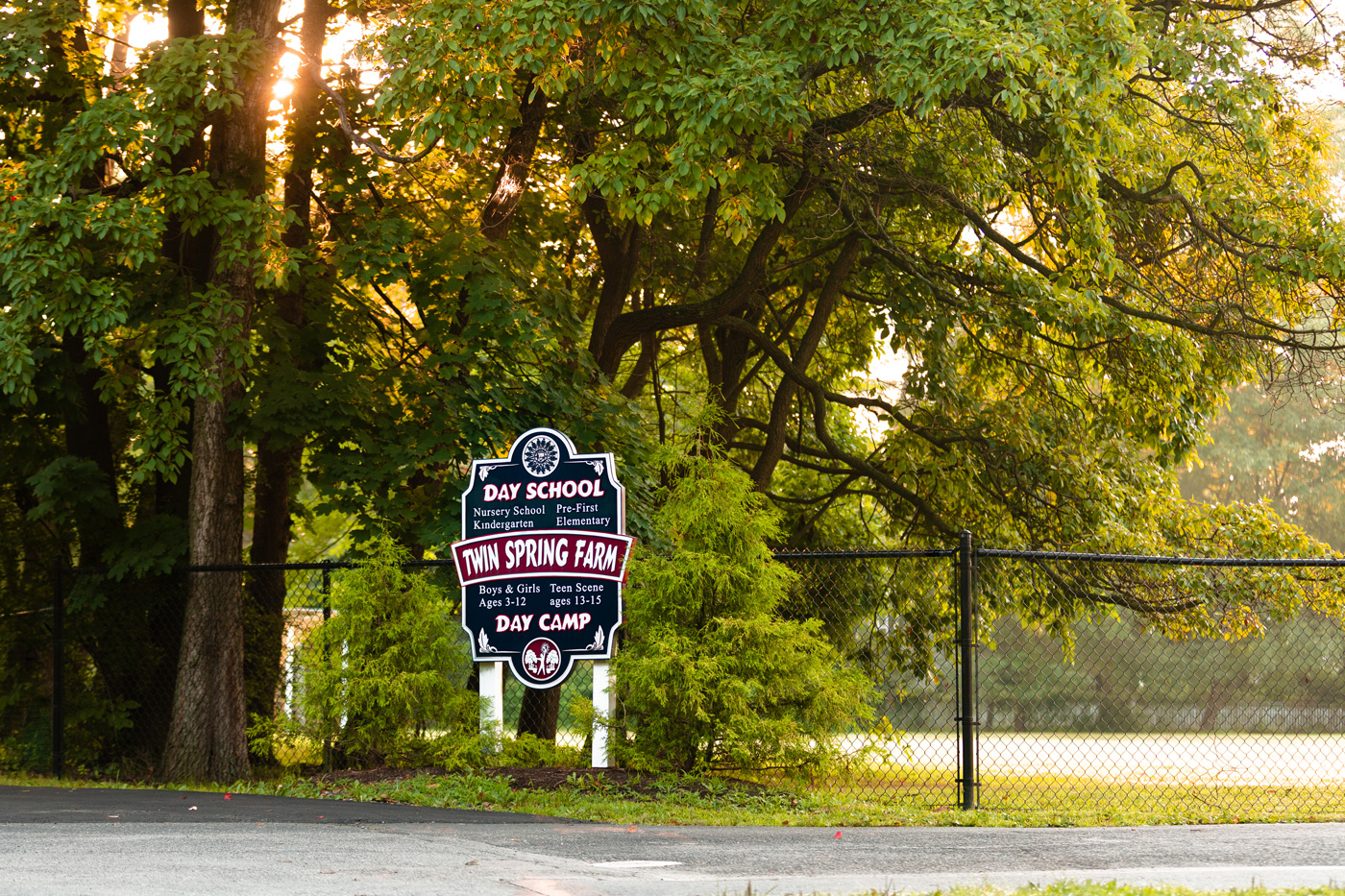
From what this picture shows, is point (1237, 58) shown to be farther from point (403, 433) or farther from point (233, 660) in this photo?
point (233, 660)

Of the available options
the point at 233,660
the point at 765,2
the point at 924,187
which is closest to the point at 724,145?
the point at 765,2

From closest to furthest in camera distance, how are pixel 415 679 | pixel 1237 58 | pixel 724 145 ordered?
1. pixel 415 679
2. pixel 724 145
3. pixel 1237 58

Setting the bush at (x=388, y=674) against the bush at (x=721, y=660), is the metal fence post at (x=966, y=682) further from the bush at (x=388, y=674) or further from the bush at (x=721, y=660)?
the bush at (x=388, y=674)

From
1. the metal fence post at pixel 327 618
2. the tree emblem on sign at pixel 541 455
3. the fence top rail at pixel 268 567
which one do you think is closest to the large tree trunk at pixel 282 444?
the fence top rail at pixel 268 567

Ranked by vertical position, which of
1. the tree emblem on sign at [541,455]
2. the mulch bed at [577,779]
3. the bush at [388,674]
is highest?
the tree emblem on sign at [541,455]

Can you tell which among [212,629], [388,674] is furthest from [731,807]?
[212,629]

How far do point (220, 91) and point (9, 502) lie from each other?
20.6 ft

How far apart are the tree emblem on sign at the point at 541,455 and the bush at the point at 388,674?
132 cm

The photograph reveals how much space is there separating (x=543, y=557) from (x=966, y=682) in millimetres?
3324

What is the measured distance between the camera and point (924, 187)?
508 inches

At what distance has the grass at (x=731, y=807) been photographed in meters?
8.06

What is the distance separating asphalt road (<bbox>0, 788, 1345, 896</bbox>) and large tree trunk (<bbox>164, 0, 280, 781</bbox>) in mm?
2833

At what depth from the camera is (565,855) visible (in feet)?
20.9

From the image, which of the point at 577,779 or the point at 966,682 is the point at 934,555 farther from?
the point at 577,779
